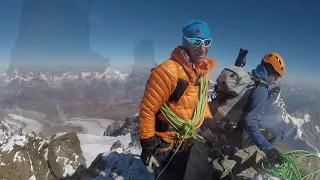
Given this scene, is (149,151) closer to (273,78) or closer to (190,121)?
(190,121)

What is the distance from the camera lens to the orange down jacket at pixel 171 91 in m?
4.62

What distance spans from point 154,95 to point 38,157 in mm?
18889

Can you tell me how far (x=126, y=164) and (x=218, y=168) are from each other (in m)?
4.48

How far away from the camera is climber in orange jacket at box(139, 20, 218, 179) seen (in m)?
4.66

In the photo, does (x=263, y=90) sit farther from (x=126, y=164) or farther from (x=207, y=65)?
(x=126, y=164)

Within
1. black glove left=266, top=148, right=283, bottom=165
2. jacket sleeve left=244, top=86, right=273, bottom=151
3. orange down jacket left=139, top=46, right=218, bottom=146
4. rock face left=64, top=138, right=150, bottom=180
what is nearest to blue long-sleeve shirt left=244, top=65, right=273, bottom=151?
jacket sleeve left=244, top=86, right=273, bottom=151

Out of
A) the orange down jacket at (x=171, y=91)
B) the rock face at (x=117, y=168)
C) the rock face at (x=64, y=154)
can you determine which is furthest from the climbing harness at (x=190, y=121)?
the rock face at (x=64, y=154)

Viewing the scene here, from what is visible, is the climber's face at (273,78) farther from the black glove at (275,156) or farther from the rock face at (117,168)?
the rock face at (117,168)

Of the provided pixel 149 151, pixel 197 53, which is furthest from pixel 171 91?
pixel 149 151

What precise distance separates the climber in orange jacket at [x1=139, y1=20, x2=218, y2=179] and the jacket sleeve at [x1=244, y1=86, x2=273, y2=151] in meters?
1.69

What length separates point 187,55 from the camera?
495 centimetres

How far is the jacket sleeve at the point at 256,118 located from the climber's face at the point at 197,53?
223cm

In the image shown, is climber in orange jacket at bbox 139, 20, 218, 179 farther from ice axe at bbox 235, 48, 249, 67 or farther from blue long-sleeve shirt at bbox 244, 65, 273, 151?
ice axe at bbox 235, 48, 249, 67

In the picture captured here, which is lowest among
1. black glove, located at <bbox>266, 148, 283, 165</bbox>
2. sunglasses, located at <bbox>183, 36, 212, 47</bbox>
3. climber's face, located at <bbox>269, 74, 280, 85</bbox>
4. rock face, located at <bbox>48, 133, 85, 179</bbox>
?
rock face, located at <bbox>48, 133, 85, 179</bbox>
